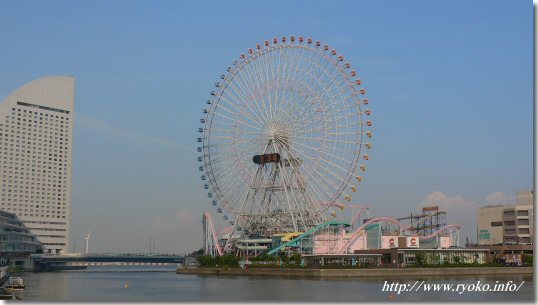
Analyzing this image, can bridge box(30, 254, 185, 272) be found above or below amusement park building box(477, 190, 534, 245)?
below

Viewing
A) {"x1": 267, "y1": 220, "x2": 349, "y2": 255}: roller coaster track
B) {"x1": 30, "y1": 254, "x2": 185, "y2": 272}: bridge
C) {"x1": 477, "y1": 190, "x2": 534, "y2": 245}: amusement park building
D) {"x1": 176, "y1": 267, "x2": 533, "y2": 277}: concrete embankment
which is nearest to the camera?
{"x1": 176, "y1": 267, "x2": 533, "y2": 277}: concrete embankment

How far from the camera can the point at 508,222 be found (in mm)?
139125

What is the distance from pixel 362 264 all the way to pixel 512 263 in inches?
961

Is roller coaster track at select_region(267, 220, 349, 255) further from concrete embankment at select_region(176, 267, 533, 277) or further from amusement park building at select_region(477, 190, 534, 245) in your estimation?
amusement park building at select_region(477, 190, 534, 245)

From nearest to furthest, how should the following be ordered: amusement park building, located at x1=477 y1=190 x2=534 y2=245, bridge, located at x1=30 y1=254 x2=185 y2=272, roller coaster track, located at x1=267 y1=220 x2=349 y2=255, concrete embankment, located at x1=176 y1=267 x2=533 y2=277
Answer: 1. concrete embankment, located at x1=176 y1=267 x2=533 y2=277
2. roller coaster track, located at x1=267 y1=220 x2=349 y2=255
3. amusement park building, located at x1=477 y1=190 x2=534 y2=245
4. bridge, located at x1=30 y1=254 x2=185 y2=272

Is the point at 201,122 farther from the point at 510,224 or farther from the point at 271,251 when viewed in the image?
the point at 510,224

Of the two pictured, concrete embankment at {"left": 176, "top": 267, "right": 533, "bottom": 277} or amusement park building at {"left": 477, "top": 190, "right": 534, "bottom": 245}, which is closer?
concrete embankment at {"left": 176, "top": 267, "right": 533, "bottom": 277}

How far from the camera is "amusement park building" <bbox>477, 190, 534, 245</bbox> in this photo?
13538 cm

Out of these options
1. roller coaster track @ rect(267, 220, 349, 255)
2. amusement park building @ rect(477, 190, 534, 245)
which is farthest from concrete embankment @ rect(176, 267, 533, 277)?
amusement park building @ rect(477, 190, 534, 245)

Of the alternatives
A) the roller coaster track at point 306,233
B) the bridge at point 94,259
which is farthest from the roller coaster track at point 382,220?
the bridge at point 94,259

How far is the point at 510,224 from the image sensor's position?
13862cm

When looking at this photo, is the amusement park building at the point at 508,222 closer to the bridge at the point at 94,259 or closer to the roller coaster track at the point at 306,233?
the roller coaster track at the point at 306,233

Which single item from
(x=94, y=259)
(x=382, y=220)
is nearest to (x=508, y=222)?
(x=382, y=220)

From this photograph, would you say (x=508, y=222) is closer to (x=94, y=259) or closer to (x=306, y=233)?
(x=306, y=233)
